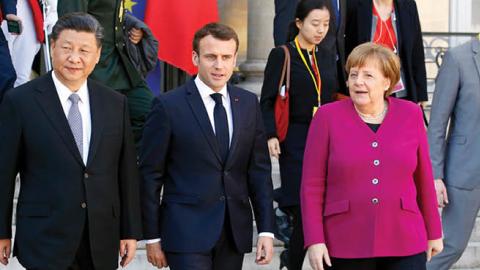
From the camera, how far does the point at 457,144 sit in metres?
6.32

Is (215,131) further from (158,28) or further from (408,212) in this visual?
(158,28)

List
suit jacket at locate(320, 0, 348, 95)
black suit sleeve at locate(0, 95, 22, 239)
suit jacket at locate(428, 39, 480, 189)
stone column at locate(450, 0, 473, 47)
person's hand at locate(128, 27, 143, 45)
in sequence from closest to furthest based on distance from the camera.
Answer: black suit sleeve at locate(0, 95, 22, 239)
suit jacket at locate(428, 39, 480, 189)
suit jacket at locate(320, 0, 348, 95)
person's hand at locate(128, 27, 143, 45)
stone column at locate(450, 0, 473, 47)

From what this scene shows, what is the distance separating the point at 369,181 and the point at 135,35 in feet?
9.55

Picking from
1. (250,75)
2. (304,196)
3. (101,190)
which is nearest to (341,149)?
(304,196)

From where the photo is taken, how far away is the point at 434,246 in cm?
516

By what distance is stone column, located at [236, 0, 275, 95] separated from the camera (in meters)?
10.2

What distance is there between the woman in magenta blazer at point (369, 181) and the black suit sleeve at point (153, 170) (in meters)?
0.68

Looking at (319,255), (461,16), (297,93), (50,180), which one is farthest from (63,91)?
(461,16)

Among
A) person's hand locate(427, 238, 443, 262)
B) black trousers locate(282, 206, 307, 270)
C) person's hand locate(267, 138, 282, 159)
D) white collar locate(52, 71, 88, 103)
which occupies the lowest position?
black trousers locate(282, 206, 307, 270)

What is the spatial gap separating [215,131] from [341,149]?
2.03 feet

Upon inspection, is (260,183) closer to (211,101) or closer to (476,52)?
(211,101)

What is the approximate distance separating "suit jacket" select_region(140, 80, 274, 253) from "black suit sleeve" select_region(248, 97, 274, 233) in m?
0.09

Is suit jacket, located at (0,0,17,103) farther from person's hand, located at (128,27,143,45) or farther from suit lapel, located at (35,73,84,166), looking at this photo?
suit lapel, located at (35,73,84,166)

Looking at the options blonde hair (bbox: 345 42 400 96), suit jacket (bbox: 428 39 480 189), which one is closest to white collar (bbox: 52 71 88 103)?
blonde hair (bbox: 345 42 400 96)
